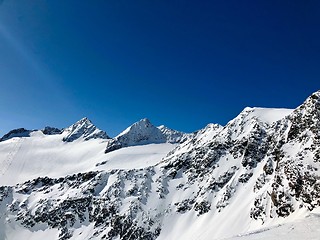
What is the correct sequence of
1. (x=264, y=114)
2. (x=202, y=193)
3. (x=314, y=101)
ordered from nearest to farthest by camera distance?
(x=314, y=101) → (x=202, y=193) → (x=264, y=114)

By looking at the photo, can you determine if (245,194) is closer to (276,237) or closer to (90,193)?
(90,193)

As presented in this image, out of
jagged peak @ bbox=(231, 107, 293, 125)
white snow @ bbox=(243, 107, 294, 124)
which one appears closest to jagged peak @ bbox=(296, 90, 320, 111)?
white snow @ bbox=(243, 107, 294, 124)

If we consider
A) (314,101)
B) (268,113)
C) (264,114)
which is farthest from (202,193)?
(314,101)

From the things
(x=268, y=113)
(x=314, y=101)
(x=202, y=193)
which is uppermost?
(x=268, y=113)

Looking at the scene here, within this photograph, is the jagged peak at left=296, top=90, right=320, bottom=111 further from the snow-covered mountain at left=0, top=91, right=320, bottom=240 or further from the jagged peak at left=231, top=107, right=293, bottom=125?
the jagged peak at left=231, top=107, right=293, bottom=125

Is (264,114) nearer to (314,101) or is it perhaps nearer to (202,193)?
(202,193)

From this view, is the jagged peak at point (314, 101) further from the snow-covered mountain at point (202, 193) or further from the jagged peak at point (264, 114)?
the jagged peak at point (264, 114)

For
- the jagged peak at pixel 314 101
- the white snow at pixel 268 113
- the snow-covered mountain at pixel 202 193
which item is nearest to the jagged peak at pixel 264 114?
the white snow at pixel 268 113

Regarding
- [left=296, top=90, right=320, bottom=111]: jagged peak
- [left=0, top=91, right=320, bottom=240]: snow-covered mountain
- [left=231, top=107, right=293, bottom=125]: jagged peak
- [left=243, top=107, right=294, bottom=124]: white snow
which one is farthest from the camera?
[left=231, top=107, right=293, bottom=125]: jagged peak

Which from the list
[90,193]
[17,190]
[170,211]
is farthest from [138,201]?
[17,190]

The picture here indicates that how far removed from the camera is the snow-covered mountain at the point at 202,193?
69250mm

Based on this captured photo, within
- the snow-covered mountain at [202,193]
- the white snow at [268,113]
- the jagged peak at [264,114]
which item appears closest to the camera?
the snow-covered mountain at [202,193]

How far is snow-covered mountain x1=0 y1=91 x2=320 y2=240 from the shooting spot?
227 ft

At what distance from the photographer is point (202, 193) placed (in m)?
103
